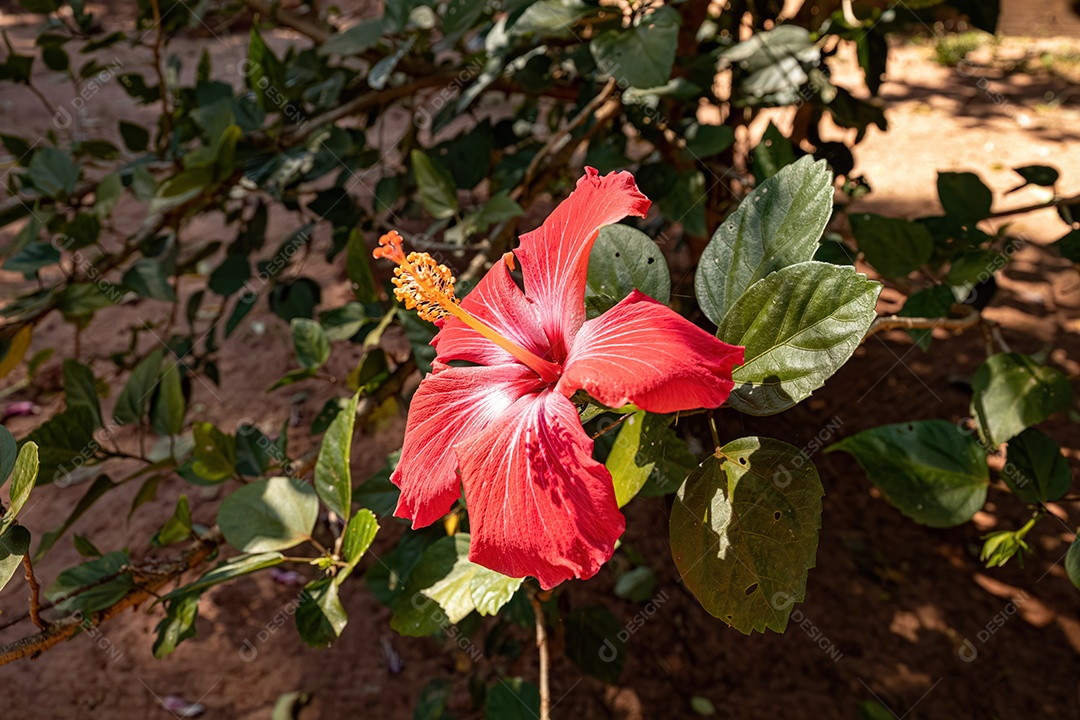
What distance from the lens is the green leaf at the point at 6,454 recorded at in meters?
0.75

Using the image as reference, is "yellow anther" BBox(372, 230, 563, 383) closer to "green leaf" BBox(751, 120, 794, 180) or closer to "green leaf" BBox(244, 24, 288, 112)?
"green leaf" BBox(751, 120, 794, 180)

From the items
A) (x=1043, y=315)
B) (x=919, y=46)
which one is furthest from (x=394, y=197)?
(x=919, y=46)

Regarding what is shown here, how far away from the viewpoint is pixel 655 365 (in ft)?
1.85

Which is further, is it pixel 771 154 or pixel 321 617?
pixel 771 154

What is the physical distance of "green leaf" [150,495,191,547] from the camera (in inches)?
42.1

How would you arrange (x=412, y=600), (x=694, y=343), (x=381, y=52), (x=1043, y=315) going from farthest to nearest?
(x=1043, y=315) < (x=381, y=52) < (x=412, y=600) < (x=694, y=343)

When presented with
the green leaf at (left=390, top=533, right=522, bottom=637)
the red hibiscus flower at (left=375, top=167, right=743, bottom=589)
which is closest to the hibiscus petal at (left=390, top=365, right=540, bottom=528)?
the red hibiscus flower at (left=375, top=167, right=743, bottom=589)

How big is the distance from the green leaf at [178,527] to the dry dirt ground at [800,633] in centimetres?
44

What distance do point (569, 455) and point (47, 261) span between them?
1.36m

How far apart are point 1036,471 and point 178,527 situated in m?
1.22

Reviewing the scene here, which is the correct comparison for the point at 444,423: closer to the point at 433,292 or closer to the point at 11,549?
the point at 433,292

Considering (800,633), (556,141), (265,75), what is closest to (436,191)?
(556,141)

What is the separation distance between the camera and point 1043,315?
2266mm

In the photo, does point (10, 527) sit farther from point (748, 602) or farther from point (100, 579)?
point (748, 602)
